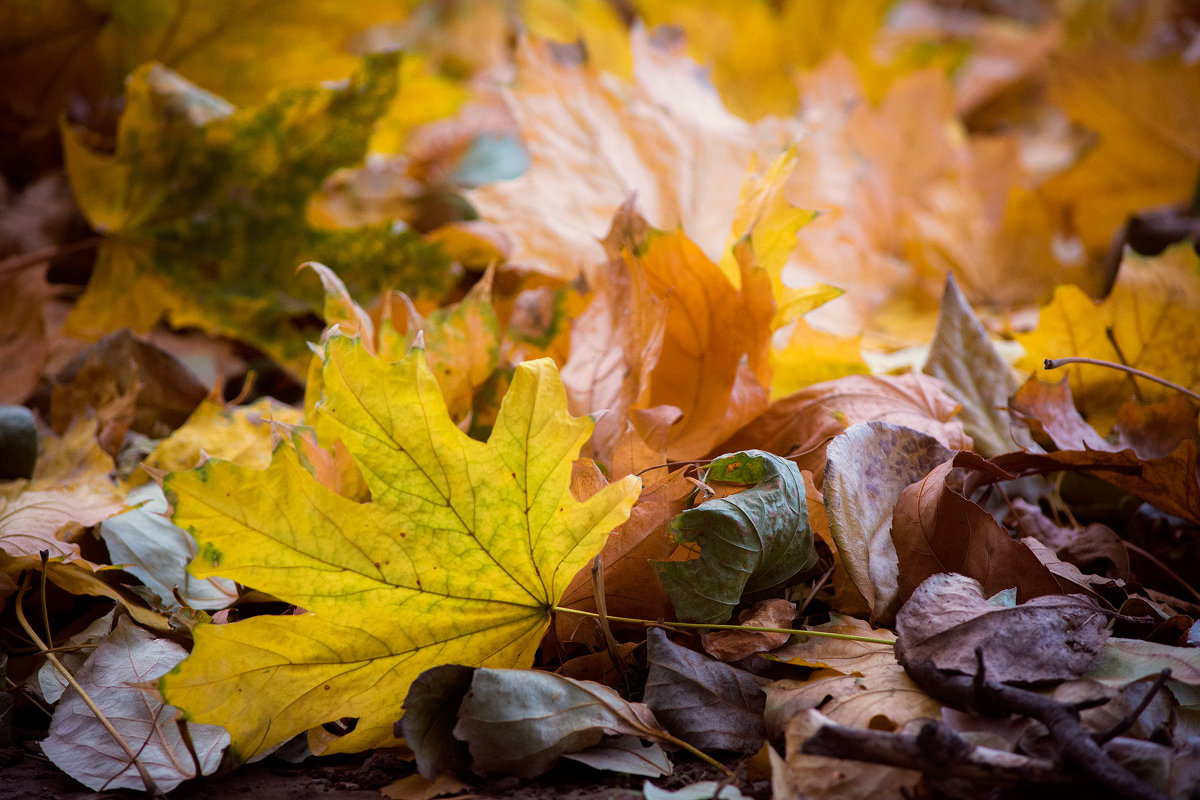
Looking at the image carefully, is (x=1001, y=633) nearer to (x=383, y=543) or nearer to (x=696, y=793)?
(x=696, y=793)

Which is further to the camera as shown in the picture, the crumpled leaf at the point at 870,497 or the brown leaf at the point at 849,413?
the brown leaf at the point at 849,413

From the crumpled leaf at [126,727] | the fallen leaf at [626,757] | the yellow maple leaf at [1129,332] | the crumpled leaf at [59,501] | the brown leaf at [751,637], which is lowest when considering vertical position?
the crumpled leaf at [126,727]

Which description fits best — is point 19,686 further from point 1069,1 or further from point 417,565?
point 1069,1

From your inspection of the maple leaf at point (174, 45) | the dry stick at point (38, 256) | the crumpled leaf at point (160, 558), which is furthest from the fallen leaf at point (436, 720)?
the maple leaf at point (174, 45)

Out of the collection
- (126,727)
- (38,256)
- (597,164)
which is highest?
(597,164)

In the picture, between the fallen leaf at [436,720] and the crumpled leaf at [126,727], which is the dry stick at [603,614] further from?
the crumpled leaf at [126,727]

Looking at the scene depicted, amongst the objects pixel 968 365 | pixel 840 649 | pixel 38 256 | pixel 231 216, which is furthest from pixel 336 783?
pixel 38 256

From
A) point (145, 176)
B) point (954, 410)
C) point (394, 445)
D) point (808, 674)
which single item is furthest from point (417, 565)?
point (145, 176)
